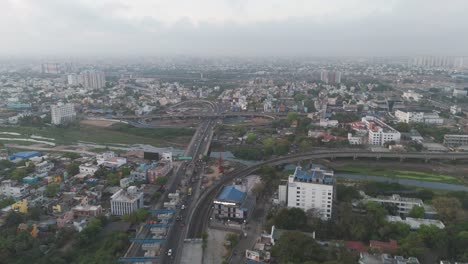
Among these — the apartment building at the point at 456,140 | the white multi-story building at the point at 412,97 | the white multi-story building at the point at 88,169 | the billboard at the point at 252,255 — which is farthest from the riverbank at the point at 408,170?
the white multi-story building at the point at 412,97

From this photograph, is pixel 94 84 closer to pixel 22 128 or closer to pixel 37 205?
pixel 22 128

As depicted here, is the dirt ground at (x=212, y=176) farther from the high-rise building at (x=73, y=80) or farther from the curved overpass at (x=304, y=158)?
the high-rise building at (x=73, y=80)

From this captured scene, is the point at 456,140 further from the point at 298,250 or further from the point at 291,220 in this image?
the point at 298,250

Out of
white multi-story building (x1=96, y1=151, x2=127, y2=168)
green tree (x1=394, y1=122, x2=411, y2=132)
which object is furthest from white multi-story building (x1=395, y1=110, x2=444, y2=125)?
white multi-story building (x1=96, y1=151, x2=127, y2=168)

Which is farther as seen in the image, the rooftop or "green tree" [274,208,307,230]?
the rooftop

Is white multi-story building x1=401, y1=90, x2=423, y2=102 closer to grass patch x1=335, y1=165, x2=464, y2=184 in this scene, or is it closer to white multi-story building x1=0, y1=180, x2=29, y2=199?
grass patch x1=335, y1=165, x2=464, y2=184

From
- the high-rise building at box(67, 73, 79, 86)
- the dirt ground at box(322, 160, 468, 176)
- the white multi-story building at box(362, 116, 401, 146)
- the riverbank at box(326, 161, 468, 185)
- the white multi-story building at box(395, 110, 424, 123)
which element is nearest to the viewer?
the riverbank at box(326, 161, 468, 185)

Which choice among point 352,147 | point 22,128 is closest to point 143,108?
point 22,128
